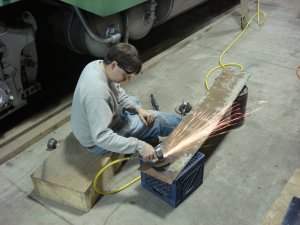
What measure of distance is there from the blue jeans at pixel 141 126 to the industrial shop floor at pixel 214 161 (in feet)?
1.00

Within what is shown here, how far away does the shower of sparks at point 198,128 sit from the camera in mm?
2570

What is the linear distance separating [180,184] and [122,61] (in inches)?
38.2

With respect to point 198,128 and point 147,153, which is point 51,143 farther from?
point 198,128

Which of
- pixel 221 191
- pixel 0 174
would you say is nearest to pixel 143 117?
pixel 221 191

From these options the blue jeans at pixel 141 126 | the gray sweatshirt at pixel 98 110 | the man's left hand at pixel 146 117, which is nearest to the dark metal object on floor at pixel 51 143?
the blue jeans at pixel 141 126

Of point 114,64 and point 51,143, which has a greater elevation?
point 114,64

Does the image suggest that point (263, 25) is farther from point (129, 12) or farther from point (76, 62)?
point (76, 62)

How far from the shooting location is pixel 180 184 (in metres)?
2.37

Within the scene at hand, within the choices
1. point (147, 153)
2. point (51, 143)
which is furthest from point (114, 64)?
point (51, 143)

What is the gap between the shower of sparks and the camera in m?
2.57

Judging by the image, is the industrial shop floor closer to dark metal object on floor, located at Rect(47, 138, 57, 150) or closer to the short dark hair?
dark metal object on floor, located at Rect(47, 138, 57, 150)

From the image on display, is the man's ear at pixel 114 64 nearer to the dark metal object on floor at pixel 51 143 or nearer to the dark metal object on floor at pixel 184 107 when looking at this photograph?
the dark metal object on floor at pixel 51 143

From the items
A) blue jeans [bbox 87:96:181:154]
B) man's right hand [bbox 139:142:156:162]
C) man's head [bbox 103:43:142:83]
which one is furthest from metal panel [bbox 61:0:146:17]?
man's right hand [bbox 139:142:156:162]

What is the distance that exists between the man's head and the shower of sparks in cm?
70
